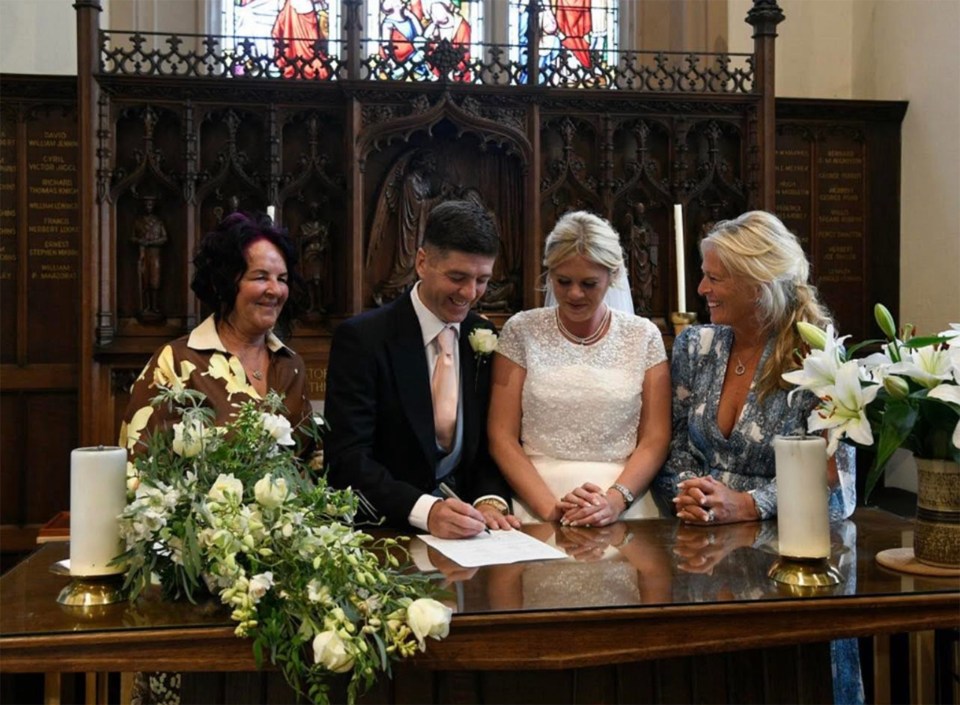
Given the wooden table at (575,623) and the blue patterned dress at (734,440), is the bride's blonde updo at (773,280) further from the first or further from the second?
the wooden table at (575,623)

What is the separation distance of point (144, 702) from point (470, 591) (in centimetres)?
120

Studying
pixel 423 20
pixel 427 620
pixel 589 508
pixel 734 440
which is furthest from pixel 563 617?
pixel 423 20

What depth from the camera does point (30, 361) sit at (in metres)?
5.16

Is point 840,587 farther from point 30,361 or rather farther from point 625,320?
point 30,361

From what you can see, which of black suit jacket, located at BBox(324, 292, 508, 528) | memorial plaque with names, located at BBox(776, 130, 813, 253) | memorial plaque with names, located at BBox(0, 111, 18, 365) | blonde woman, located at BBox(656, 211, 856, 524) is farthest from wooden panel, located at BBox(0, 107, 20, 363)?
memorial plaque with names, located at BBox(776, 130, 813, 253)

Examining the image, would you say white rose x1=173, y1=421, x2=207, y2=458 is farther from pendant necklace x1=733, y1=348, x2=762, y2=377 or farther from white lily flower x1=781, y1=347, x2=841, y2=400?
pendant necklace x1=733, y1=348, x2=762, y2=377

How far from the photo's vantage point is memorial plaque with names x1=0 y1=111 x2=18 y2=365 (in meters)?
5.16

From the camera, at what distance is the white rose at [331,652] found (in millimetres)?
1412

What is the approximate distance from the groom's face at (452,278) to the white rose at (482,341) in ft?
0.29

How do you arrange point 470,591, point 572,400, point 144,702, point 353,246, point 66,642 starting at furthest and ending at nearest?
point 353,246 < point 572,400 < point 144,702 < point 470,591 < point 66,642

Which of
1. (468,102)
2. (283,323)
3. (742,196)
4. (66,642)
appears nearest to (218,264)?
(283,323)

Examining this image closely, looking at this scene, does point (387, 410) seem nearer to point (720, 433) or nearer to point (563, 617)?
point (720, 433)

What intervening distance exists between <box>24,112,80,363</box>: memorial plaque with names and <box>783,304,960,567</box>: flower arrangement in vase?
14.7 feet

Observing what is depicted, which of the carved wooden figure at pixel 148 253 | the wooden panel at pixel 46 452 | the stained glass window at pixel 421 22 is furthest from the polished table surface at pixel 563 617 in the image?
the stained glass window at pixel 421 22
